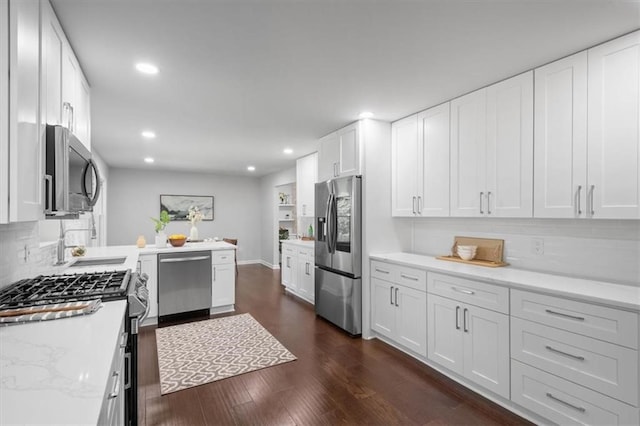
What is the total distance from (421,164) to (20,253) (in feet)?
10.9

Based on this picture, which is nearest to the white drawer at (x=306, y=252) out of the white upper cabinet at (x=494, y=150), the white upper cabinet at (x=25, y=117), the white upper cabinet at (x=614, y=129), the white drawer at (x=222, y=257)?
the white drawer at (x=222, y=257)

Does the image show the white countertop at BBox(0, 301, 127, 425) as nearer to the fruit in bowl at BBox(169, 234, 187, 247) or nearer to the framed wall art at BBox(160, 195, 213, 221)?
the fruit in bowl at BBox(169, 234, 187, 247)

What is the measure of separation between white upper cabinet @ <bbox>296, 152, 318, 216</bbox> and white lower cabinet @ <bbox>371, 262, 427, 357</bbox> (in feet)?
7.20

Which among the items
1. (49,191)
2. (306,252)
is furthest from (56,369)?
(306,252)

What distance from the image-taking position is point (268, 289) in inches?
222

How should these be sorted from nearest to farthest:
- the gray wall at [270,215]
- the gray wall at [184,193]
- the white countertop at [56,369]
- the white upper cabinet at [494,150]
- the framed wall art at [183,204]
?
1. the white countertop at [56,369]
2. the white upper cabinet at [494,150]
3. the gray wall at [184,193]
4. the framed wall art at [183,204]
5. the gray wall at [270,215]

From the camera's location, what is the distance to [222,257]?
4.31m

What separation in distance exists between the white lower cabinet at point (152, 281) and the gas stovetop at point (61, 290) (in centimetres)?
193

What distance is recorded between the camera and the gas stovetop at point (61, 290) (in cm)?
141

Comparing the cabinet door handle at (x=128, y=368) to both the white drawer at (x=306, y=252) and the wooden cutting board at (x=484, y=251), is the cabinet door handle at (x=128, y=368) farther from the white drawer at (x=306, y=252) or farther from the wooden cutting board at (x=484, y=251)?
the white drawer at (x=306, y=252)

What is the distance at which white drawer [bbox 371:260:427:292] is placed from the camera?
111 inches

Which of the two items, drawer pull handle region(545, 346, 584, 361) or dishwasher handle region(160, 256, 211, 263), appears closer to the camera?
drawer pull handle region(545, 346, 584, 361)

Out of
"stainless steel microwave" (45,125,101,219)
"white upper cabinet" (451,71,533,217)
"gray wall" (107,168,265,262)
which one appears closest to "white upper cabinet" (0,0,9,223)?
"stainless steel microwave" (45,125,101,219)

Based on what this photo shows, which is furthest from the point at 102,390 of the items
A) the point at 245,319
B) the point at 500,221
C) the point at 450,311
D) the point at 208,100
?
the point at 245,319
